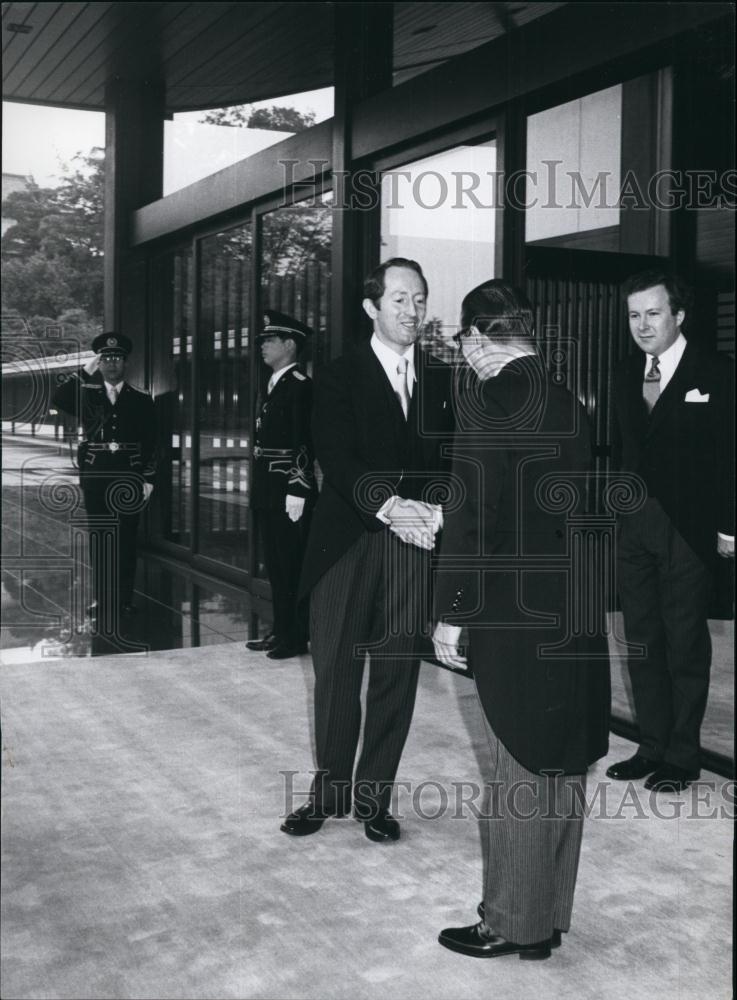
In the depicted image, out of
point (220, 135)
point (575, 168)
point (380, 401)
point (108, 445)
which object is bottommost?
point (108, 445)

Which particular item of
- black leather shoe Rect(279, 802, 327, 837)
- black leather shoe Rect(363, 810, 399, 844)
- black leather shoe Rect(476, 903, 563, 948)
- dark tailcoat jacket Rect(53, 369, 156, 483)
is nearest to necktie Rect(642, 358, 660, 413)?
black leather shoe Rect(363, 810, 399, 844)

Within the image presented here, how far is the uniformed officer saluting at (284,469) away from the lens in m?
5.00

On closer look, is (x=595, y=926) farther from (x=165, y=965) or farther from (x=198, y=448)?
(x=198, y=448)

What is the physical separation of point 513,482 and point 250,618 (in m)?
3.90

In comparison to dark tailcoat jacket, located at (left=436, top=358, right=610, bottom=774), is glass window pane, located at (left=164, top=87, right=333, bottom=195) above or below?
above

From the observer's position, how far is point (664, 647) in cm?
350

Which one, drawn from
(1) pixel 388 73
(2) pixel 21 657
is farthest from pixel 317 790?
(1) pixel 388 73

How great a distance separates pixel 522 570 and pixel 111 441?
10.5 ft

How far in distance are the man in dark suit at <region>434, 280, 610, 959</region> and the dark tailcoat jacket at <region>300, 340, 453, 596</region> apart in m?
0.73

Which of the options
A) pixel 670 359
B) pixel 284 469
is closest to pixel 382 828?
pixel 670 359

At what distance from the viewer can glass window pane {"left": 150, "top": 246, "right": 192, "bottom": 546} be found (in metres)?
6.19

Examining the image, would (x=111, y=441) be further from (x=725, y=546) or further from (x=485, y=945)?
(x=485, y=945)

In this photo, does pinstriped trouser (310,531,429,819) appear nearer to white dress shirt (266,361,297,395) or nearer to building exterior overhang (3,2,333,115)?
white dress shirt (266,361,297,395)

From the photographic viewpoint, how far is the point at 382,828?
2.95 m
